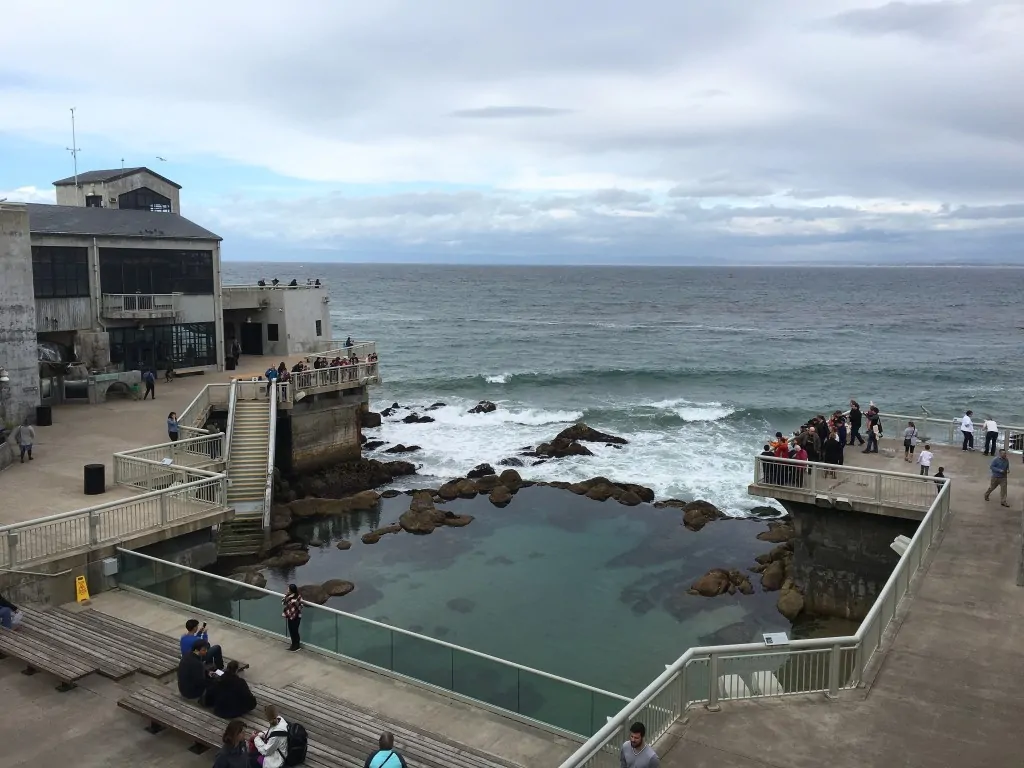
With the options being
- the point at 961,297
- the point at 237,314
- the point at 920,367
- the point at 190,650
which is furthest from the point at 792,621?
the point at 961,297

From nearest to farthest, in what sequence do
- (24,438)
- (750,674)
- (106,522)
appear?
(750,674), (106,522), (24,438)

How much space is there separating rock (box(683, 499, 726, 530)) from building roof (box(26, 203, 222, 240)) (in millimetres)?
23132

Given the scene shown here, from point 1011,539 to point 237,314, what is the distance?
3556 centimetres

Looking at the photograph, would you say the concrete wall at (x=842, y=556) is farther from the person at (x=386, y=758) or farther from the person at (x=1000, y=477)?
the person at (x=386, y=758)

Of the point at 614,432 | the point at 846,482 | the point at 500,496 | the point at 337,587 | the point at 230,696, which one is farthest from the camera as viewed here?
the point at 614,432

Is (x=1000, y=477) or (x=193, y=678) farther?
(x=1000, y=477)

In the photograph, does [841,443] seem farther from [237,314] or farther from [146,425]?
[237,314]

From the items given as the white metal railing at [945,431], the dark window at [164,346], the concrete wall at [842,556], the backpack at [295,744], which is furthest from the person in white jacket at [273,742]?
the dark window at [164,346]

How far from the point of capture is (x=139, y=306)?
3528 cm

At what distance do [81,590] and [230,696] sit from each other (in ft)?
17.7

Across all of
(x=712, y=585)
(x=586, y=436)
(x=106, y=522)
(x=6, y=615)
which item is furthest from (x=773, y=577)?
(x=586, y=436)

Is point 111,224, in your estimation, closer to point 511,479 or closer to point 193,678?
point 511,479

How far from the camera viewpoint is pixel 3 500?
18594mm

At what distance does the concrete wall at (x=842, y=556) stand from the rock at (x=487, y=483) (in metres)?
14.9
